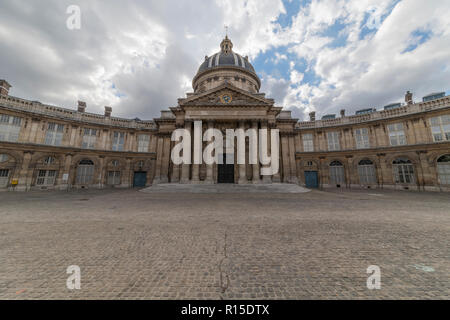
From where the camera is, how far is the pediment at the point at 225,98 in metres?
20.7

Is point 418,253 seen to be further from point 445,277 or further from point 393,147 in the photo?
point 393,147

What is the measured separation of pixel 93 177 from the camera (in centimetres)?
2255

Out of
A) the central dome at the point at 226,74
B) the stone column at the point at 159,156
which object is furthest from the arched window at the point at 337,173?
the stone column at the point at 159,156

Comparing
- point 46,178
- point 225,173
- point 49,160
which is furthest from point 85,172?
point 225,173

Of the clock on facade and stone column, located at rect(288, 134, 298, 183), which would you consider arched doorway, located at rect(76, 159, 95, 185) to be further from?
stone column, located at rect(288, 134, 298, 183)

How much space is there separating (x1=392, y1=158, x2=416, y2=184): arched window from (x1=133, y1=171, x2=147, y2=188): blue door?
113 ft

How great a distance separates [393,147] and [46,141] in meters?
43.9

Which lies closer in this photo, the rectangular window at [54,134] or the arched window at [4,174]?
the arched window at [4,174]

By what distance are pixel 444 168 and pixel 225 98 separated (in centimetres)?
Answer: 2611

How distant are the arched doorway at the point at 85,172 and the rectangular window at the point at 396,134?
1601 inches

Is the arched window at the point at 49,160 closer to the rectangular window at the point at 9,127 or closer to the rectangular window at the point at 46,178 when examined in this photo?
the rectangular window at the point at 46,178

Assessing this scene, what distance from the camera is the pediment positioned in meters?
20.7

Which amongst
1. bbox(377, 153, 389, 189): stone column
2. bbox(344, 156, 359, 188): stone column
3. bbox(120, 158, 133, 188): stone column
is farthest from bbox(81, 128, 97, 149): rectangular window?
bbox(377, 153, 389, 189): stone column

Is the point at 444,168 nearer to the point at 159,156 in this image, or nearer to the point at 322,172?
the point at 322,172
